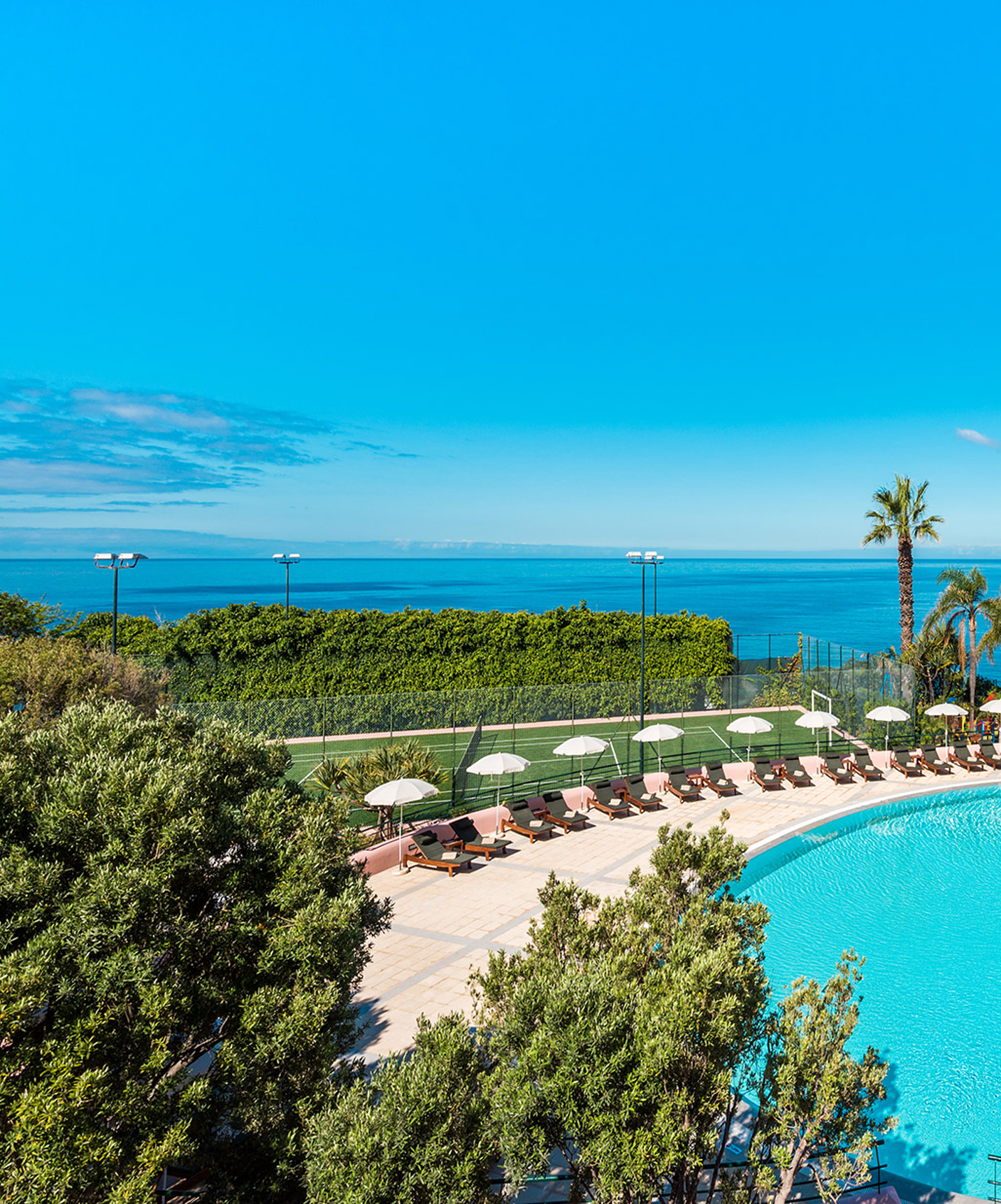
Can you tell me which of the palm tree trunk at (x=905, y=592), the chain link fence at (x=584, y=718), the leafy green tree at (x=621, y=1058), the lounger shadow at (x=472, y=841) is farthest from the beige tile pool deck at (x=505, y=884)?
the palm tree trunk at (x=905, y=592)

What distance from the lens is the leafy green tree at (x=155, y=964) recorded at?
4160 mm

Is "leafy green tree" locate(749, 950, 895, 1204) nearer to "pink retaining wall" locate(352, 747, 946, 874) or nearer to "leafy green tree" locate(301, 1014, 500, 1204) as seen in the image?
"leafy green tree" locate(301, 1014, 500, 1204)

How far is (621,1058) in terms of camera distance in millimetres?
4480

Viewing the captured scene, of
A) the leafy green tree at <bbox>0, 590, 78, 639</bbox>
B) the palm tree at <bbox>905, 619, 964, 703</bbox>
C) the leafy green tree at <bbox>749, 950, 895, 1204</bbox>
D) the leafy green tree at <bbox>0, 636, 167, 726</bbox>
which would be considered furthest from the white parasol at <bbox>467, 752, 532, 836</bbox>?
the palm tree at <bbox>905, 619, 964, 703</bbox>

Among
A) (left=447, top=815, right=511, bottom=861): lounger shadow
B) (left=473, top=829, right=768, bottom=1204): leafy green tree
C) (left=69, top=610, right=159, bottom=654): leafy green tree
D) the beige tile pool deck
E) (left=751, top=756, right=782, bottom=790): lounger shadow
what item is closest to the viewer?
(left=473, top=829, right=768, bottom=1204): leafy green tree

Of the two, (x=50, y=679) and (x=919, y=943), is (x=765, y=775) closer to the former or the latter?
(x=919, y=943)

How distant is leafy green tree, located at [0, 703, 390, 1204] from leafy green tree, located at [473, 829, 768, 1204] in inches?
52.4

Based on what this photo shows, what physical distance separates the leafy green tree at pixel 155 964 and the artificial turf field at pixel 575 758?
13580mm

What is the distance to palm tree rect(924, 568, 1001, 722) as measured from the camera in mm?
27531

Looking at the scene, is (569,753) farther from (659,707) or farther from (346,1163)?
(346,1163)

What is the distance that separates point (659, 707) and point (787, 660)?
7518mm

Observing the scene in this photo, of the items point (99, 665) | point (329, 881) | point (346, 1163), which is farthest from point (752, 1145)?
point (99, 665)

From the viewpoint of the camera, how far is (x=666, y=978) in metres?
5.12

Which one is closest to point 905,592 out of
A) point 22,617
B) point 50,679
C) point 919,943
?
point 919,943
